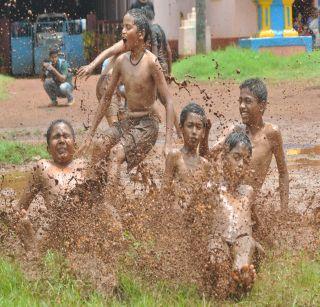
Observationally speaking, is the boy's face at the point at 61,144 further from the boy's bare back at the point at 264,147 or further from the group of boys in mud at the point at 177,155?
the boy's bare back at the point at 264,147

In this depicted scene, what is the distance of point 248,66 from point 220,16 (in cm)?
482

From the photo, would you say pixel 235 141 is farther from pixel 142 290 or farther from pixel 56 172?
pixel 56 172

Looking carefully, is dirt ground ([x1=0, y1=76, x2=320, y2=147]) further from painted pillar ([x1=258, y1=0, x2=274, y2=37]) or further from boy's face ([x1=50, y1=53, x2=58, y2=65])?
painted pillar ([x1=258, y1=0, x2=274, y2=37])

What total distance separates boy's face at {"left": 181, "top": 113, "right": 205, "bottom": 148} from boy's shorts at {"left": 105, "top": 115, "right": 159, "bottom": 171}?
79 centimetres

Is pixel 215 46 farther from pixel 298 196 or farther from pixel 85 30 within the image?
pixel 298 196

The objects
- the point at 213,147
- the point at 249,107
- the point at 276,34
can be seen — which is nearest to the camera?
the point at 213,147

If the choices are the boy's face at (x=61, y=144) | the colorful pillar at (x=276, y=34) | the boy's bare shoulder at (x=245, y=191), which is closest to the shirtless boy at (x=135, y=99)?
the boy's face at (x=61, y=144)

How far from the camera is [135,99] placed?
714 centimetres

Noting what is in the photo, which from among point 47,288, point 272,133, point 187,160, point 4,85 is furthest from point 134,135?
point 4,85

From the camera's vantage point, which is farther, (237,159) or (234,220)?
(237,159)

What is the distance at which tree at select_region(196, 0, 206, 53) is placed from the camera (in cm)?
2238

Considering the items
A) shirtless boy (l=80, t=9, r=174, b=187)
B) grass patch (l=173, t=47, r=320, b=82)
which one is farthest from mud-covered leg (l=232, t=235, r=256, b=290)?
grass patch (l=173, t=47, r=320, b=82)

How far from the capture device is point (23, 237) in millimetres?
5641

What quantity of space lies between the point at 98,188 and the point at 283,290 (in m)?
1.63
